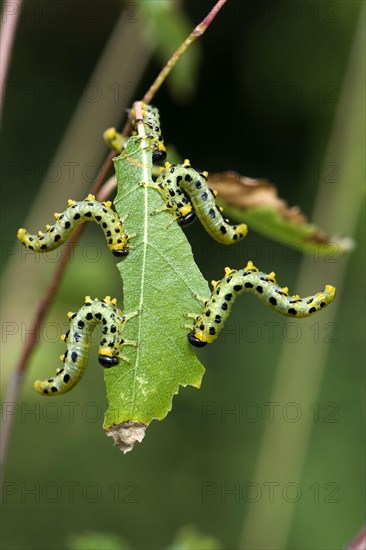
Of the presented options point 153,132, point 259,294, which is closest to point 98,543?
point 259,294

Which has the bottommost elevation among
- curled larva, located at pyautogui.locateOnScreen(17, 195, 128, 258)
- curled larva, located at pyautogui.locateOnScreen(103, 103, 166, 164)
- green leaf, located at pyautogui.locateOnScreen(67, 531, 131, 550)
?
green leaf, located at pyautogui.locateOnScreen(67, 531, 131, 550)

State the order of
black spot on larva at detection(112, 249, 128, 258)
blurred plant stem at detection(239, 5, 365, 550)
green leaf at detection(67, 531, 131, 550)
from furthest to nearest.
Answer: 1. blurred plant stem at detection(239, 5, 365, 550)
2. green leaf at detection(67, 531, 131, 550)
3. black spot on larva at detection(112, 249, 128, 258)

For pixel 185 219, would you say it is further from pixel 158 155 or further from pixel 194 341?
pixel 194 341

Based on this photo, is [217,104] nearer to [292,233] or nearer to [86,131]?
[86,131]

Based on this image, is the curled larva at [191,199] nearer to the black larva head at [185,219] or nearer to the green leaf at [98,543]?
the black larva head at [185,219]

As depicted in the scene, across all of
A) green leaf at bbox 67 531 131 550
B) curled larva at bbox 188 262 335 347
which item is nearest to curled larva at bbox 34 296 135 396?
curled larva at bbox 188 262 335 347

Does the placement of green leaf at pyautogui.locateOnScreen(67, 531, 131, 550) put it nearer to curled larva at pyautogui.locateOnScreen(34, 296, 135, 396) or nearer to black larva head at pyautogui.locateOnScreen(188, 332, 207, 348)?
curled larva at pyautogui.locateOnScreen(34, 296, 135, 396)

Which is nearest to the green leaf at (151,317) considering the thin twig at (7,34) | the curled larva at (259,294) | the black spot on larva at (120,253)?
the black spot on larva at (120,253)
